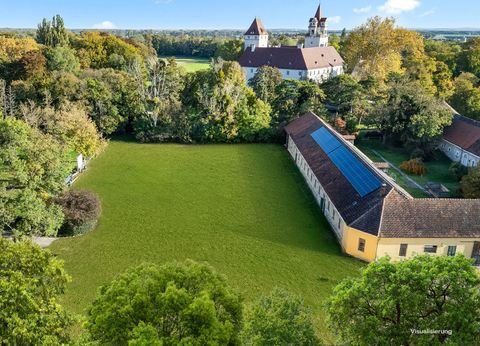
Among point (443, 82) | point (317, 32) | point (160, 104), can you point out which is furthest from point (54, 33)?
point (443, 82)

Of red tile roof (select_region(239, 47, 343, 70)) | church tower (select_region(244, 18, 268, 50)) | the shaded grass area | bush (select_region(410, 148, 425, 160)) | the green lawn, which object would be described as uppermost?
church tower (select_region(244, 18, 268, 50))

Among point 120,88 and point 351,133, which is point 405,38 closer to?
point 351,133

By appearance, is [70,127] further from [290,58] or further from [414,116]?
[290,58]

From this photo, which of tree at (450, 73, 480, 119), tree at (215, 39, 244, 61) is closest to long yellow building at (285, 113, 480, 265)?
tree at (450, 73, 480, 119)

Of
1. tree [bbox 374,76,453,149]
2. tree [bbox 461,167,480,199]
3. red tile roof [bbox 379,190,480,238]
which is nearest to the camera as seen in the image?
red tile roof [bbox 379,190,480,238]

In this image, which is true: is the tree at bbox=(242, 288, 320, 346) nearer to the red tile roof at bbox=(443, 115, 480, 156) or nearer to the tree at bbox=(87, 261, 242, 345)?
the tree at bbox=(87, 261, 242, 345)

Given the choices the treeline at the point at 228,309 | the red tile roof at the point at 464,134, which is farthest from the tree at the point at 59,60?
the treeline at the point at 228,309
